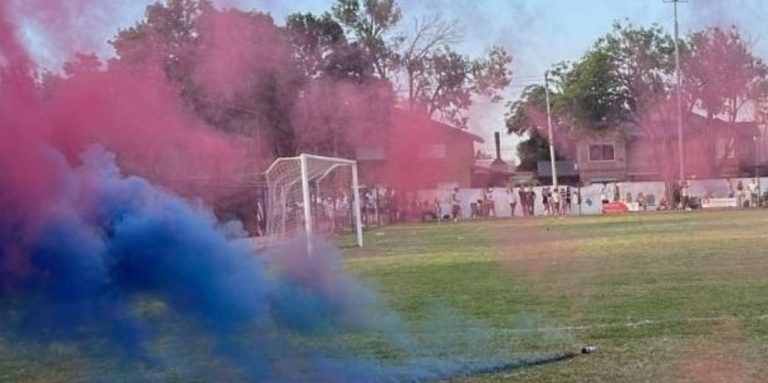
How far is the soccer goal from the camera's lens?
1530 cm

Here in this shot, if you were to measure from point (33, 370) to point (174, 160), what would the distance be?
3103 mm

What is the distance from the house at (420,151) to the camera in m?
10.2

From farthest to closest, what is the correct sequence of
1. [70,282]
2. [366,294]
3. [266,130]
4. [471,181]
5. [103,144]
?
[471,181], [366,294], [266,130], [103,144], [70,282]

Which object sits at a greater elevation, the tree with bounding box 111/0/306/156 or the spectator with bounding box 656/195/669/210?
the tree with bounding box 111/0/306/156

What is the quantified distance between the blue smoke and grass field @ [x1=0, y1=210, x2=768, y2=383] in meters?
0.88

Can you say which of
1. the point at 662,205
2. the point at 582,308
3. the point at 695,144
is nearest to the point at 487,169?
the point at 695,144

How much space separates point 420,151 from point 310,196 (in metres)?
14.6

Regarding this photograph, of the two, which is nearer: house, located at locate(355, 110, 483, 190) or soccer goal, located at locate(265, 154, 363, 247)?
house, located at locate(355, 110, 483, 190)

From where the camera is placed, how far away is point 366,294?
437 inches

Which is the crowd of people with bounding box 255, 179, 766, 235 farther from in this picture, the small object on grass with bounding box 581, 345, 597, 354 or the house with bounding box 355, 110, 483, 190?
the small object on grass with bounding box 581, 345, 597, 354

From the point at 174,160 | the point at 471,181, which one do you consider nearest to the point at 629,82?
the point at 471,181

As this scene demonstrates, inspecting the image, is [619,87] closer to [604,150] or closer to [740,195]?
[604,150]

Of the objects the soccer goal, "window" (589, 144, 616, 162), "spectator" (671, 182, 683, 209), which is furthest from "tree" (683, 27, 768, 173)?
"spectator" (671, 182, 683, 209)

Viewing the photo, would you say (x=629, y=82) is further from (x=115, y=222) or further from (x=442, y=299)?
(x=115, y=222)
